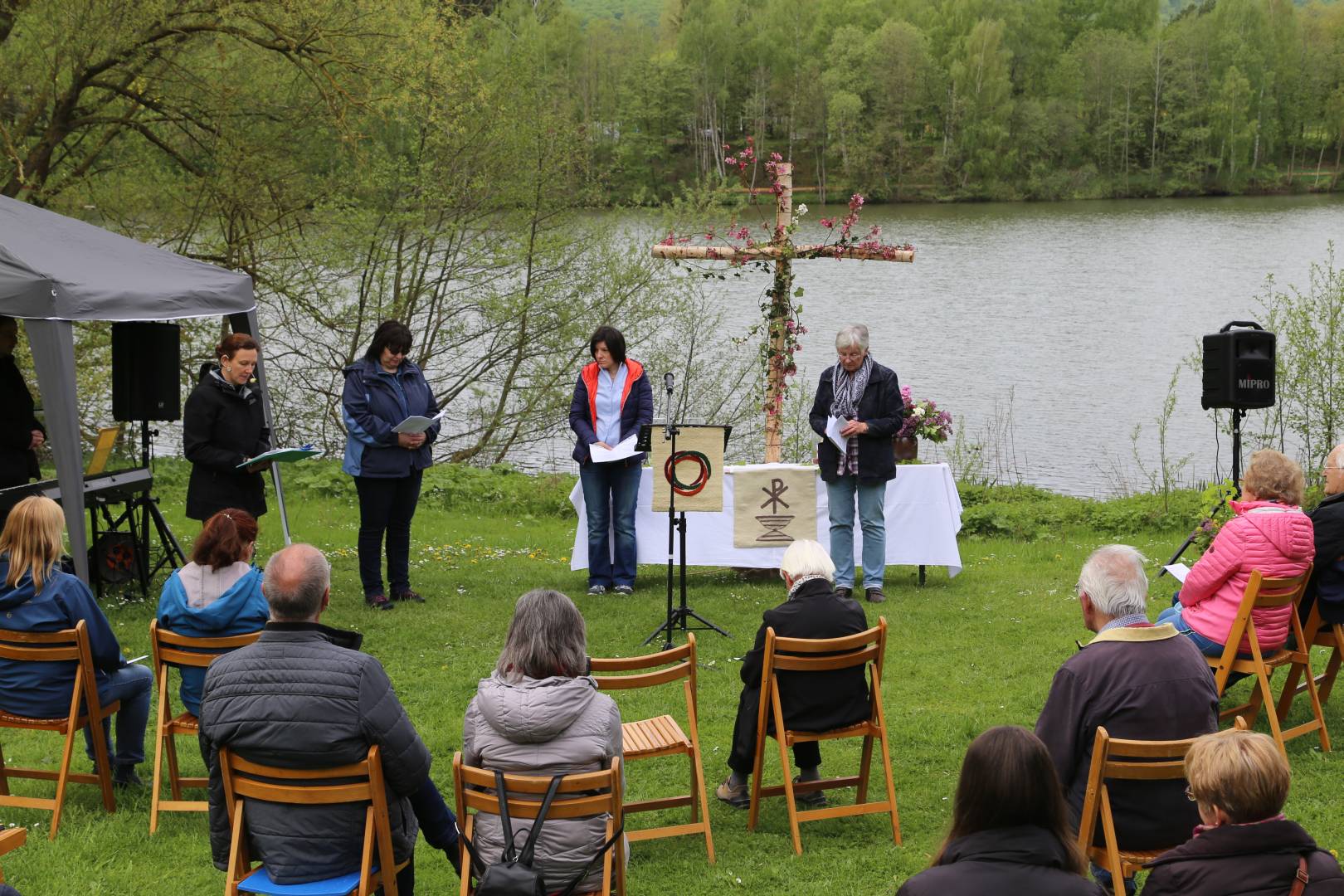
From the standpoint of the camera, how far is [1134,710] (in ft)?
12.5

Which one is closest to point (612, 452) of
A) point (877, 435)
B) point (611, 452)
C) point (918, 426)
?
point (611, 452)

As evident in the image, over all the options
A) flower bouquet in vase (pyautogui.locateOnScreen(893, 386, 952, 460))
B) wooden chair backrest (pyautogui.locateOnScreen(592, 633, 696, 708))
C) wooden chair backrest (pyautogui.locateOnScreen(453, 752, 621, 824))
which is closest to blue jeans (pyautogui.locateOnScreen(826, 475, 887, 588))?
flower bouquet in vase (pyautogui.locateOnScreen(893, 386, 952, 460))

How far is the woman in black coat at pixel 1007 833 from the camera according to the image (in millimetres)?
2592

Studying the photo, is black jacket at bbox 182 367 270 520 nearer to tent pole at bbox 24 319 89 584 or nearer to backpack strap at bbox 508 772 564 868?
tent pole at bbox 24 319 89 584

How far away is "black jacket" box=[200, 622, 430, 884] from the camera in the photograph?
3525mm

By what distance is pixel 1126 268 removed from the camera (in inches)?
1128

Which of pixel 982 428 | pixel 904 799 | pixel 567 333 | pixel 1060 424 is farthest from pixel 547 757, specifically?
pixel 1060 424

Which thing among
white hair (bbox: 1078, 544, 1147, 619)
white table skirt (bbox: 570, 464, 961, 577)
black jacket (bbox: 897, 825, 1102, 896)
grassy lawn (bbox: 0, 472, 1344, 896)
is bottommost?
grassy lawn (bbox: 0, 472, 1344, 896)

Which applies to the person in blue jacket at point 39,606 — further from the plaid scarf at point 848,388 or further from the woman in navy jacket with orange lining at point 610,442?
the plaid scarf at point 848,388

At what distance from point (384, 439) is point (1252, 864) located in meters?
5.82

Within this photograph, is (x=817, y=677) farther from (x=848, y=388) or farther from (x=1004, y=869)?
(x=848, y=388)

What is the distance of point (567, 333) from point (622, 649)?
9.68 meters

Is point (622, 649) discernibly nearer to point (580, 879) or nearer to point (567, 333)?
point (580, 879)

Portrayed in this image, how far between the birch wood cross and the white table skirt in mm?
782
